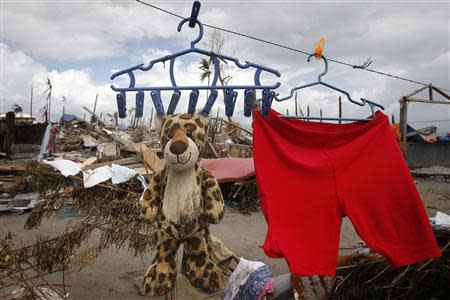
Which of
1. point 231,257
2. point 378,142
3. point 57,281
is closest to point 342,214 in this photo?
point 378,142

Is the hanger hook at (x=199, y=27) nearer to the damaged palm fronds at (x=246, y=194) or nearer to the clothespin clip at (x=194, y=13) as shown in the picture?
the clothespin clip at (x=194, y=13)

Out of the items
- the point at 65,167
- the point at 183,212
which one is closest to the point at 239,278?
the point at 183,212

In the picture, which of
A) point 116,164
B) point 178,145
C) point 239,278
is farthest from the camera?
point 116,164

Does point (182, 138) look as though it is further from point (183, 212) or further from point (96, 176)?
point (96, 176)

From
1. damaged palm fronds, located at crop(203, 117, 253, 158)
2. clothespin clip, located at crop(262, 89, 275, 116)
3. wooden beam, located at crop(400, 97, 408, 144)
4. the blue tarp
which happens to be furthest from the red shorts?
the blue tarp

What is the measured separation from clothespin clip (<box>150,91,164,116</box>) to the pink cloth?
436 centimetres

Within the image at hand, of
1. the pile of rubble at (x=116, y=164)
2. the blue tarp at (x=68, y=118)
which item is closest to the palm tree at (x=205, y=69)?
the pile of rubble at (x=116, y=164)

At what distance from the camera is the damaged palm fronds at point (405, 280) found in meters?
2.49

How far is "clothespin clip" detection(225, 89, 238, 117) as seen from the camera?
8.09ft

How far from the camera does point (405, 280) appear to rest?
256 centimetres

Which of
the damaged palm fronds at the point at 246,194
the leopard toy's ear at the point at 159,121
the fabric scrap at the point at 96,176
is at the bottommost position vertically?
the damaged palm fronds at the point at 246,194

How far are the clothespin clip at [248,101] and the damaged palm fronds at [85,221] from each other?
145 centimetres

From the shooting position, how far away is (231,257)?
11.4 ft

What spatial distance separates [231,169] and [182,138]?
4631 millimetres
